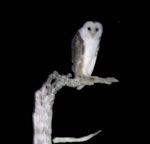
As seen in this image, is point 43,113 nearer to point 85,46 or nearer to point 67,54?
point 85,46

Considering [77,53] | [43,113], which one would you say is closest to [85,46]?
[77,53]

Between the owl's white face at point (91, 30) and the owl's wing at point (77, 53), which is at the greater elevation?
the owl's white face at point (91, 30)

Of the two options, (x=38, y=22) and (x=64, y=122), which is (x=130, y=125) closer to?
(x=64, y=122)

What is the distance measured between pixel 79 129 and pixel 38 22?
196 centimetres

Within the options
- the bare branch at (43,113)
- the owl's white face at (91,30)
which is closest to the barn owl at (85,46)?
the owl's white face at (91,30)

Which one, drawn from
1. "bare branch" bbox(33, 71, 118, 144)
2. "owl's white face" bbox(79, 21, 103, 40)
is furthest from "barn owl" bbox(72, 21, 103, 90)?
"bare branch" bbox(33, 71, 118, 144)

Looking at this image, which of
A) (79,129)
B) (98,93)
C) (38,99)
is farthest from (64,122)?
(38,99)

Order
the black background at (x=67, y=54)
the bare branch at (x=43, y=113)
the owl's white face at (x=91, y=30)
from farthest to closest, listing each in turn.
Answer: the black background at (x=67, y=54) → the owl's white face at (x=91, y=30) → the bare branch at (x=43, y=113)

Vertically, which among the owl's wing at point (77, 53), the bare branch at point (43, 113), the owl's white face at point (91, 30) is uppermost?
the owl's white face at point (91, 30)

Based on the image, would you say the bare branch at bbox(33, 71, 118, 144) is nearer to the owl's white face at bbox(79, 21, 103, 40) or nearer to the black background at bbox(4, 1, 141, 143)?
the owl's white face at bbox(79, 21, 103, 40)

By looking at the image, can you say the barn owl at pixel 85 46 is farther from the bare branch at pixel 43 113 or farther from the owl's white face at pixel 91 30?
the bare branch at pixel 43 113

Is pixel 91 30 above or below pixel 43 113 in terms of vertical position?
above

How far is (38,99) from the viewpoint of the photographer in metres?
2.10

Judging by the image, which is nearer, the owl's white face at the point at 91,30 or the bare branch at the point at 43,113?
the bare branch at the point at 43,113
